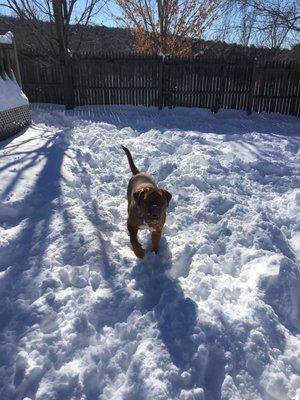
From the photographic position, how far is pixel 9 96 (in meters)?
8.07

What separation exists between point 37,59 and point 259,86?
7.86 meters

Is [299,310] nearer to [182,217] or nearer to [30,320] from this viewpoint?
[182,217]

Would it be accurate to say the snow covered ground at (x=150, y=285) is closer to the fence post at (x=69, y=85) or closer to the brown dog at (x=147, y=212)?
the brown dog at (x=147, y=212)

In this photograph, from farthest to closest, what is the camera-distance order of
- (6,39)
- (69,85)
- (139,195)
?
1. (69,85)
2. (6,39)
3. (139,195)

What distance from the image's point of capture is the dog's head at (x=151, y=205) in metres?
3.09

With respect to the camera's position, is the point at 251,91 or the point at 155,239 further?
the point at 251,91

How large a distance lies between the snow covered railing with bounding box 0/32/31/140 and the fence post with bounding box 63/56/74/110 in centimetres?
277

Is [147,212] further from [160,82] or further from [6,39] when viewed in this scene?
[160,82]

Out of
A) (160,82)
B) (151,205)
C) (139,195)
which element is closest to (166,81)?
(160,82)

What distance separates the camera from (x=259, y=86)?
12.0m

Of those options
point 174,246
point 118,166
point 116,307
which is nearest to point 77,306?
point 116,307

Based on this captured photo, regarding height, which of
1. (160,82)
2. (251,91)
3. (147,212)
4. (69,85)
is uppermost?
(160,82)

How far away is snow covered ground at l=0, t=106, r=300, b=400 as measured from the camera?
2303mm

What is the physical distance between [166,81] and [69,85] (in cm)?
345
